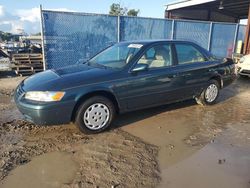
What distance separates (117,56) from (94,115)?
56.1 inches

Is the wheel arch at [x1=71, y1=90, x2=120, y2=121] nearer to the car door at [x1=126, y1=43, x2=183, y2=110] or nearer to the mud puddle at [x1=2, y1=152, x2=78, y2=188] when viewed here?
the car door at [x1=126, y1=43, x2=183, y2=110]

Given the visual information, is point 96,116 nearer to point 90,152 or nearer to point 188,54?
point 90,152

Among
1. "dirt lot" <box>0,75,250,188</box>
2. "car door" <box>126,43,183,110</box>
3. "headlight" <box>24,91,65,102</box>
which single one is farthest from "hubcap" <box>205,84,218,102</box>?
"headlight" <box>24,91,65,102</box>

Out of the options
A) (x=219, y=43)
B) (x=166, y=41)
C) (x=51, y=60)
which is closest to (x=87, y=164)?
(x=166, y=41)

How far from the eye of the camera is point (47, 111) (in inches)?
155

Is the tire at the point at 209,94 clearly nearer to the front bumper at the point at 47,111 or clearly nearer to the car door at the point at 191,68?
the car door at the point at 191,68

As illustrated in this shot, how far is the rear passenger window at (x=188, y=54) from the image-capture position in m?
5.39

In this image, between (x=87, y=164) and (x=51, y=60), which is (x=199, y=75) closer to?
(x=87, y=164)

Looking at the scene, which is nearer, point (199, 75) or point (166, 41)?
point (166, 41)

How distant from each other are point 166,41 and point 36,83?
8.77 feet

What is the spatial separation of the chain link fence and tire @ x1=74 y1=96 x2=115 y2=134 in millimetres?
4340

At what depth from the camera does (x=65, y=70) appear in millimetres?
4805

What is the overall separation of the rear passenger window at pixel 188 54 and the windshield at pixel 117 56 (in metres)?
0.92

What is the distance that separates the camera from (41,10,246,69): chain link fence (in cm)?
856
